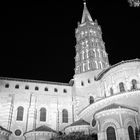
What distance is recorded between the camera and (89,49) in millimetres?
46844

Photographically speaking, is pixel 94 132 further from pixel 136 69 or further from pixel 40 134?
pixel 136 69

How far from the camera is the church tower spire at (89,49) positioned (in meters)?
44.9

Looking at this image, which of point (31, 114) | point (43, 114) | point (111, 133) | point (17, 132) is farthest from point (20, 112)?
point (111, 133)

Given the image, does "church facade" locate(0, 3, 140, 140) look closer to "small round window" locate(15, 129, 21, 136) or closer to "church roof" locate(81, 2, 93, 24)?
"small round window" locate(15, 129, 21, 136)

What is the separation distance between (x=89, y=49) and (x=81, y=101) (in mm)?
14781

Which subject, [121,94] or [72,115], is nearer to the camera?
[121,94]

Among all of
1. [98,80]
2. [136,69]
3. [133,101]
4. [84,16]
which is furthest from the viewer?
[84,16]

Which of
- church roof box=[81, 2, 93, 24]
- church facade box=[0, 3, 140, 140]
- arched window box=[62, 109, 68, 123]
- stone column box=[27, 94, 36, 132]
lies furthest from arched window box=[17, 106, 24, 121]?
church roof box=[81, 2, 93, 24]

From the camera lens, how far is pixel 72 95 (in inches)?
1638

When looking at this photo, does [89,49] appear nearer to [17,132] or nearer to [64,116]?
[64,116]

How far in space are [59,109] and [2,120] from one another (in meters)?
11.0

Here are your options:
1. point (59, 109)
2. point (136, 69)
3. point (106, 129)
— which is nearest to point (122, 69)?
point (136, 69)

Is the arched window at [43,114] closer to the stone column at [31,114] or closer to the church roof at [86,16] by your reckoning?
the stone column at [31,114]

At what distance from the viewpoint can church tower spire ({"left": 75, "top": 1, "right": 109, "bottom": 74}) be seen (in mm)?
44891
